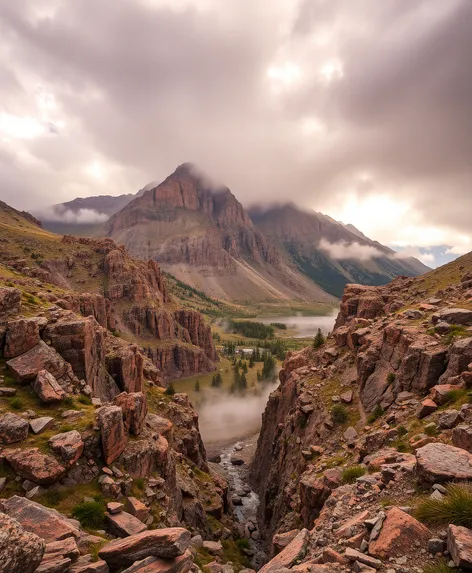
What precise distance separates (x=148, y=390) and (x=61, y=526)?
47.9 meters

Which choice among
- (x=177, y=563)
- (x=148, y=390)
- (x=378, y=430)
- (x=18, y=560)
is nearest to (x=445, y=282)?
(x=378, y=430)

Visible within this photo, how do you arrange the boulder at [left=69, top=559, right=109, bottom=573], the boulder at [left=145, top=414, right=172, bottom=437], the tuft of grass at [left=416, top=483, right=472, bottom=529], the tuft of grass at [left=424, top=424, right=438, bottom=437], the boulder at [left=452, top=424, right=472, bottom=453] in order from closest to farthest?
the tuft of grass at [left=416, top=483, right=472, bottom=529] → the boulder at [left=69, top=559, right=109, bottom=573] → the boulder at [left=452, top=424, right=472, bottom=453] → the tuft of grass at [left=424, top=424, right=438, bottom=437] → the boulder at [left=145, top=414, right=172, bottom=437]

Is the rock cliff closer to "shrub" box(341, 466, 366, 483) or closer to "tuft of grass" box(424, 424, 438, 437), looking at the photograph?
"shrub" box(341, 466, 366, 483)

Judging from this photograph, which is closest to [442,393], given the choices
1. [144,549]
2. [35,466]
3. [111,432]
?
[144,549]

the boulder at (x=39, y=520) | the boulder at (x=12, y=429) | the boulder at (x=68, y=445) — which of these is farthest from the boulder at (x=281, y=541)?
the boulder at (x=12, y=429)

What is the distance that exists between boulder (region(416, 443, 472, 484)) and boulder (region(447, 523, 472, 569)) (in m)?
3.68

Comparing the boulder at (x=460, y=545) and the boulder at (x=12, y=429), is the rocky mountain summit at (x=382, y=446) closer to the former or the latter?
the boulder at (x=460, y=545)

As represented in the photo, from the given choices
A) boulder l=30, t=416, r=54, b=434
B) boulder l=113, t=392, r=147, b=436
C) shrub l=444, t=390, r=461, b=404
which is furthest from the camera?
boulder l=113, t=392, r=147, b=436

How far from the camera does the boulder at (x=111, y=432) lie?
25120 mm

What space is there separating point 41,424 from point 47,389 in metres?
3.52

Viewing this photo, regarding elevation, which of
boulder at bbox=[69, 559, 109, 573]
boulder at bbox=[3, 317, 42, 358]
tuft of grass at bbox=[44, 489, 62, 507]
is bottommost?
tuft of grass at bbox=[44, 489, 62, 507]

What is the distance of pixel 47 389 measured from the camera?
2611 cm

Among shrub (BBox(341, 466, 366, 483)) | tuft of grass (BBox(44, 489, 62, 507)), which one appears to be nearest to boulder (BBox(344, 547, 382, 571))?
shrub (BBox(341, 466, 366, 483))

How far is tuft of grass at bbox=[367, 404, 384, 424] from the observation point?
33769 mm
